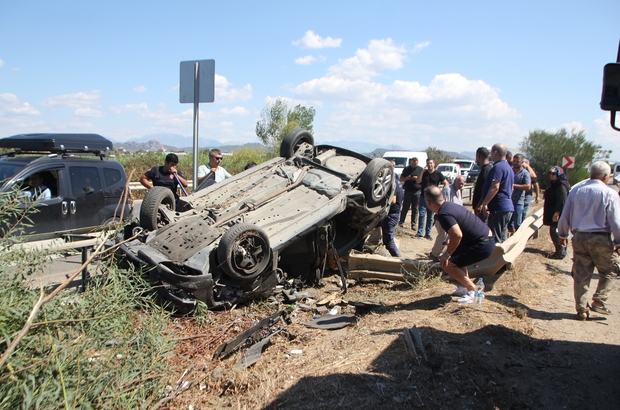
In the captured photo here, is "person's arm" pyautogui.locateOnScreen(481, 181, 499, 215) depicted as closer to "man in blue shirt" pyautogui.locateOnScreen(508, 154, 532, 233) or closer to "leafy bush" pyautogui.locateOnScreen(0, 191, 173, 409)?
"man in blue shirt" pyautogui.locateOnScreen(508, 154, 532, 233)

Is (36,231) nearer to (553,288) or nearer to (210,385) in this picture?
(210,385)

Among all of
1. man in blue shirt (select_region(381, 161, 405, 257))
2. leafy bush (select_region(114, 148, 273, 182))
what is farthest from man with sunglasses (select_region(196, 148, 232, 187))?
leafy bush (select_region(114, 148, 273, 182))

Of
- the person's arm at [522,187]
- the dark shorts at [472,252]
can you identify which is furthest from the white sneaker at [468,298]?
the person's arm at [522,187]

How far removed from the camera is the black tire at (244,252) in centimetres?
478

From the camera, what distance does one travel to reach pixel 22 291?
110 inches

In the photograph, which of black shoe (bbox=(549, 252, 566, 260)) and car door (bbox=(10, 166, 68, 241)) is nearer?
car door (bbox=(10, 166, 68, 241))

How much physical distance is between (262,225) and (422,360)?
255 centimetres

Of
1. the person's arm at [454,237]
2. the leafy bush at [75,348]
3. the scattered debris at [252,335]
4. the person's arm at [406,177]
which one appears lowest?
the scattered debris at [252,335]

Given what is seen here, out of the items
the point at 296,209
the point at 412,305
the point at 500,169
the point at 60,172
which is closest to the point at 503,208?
the point at 500,169

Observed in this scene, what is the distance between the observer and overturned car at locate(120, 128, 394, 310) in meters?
4.84

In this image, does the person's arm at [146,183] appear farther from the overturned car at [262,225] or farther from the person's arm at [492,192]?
the person's arm at [492,192]

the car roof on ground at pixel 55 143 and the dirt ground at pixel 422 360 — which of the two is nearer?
the dirt ground at pixel 422 360

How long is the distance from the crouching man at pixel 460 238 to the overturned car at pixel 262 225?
1.41 m

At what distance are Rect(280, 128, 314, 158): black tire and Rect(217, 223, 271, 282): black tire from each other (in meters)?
2.77
